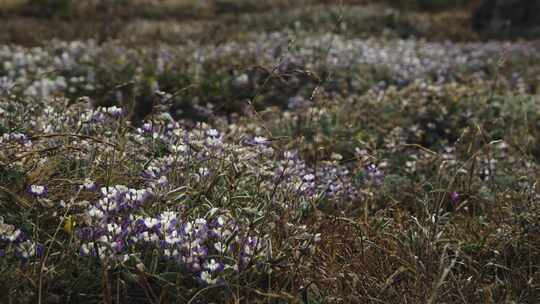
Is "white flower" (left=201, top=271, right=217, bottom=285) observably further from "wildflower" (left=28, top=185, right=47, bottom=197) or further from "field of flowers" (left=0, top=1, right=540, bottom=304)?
"wildflower" (left=28, top=185, right=47, bottom=197)

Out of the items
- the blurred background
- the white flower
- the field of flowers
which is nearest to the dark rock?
the blurred background

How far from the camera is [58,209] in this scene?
9.10 ft

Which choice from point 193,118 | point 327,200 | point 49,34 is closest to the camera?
point 327,200

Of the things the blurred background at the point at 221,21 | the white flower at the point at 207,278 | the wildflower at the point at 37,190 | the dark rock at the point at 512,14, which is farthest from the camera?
the dark rock at the point at 512,14

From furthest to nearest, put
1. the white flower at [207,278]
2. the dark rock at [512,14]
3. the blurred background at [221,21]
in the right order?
the dark rock at [512,14], the blurred background at [221,21], the white flower at [207,278]

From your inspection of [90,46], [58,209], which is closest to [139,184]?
[58,209]

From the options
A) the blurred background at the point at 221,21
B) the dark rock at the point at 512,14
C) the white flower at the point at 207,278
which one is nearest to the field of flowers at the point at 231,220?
the white flower at the point at 207,278

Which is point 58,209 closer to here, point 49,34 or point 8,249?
point 8,249

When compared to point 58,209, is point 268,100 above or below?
below

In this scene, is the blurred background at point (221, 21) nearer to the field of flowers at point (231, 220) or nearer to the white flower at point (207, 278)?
the field of flowers at point (231, 220)

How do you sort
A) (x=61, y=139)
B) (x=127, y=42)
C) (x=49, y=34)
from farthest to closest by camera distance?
(x=49, y=34), (x=127, y=42), (x=61, y=139)

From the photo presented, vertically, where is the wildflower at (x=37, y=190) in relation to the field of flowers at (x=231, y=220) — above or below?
above

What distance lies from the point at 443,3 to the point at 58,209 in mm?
17720

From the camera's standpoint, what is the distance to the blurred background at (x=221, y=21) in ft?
40.0
